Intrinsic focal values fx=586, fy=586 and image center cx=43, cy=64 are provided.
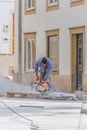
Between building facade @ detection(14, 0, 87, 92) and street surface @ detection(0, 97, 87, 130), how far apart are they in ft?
17.3

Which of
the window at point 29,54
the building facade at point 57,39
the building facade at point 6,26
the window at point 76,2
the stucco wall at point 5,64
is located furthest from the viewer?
the building facade at point 6,26

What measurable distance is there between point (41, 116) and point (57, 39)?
1230 cm

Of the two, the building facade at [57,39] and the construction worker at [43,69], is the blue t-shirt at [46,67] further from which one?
the building facade at [57,39]

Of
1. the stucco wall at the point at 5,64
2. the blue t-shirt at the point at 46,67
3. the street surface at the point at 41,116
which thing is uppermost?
the blue t-shirt at the point at 46,67

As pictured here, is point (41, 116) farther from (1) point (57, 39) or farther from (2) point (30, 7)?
(2) point (30, 7)

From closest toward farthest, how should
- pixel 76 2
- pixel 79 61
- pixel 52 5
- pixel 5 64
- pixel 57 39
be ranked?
pixel 76 2 → pixel 79 61 → pixel 57 39 → pixel 52 5 → pixel 5 64

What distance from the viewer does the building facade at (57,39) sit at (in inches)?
1038

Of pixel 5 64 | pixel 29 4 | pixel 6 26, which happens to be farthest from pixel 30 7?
pixel 6 26

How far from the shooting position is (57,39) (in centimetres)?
2833

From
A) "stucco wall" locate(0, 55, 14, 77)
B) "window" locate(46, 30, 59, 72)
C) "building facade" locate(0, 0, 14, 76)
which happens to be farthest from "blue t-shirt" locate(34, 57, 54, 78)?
"building facade" locate(0, 0, 14, 76)

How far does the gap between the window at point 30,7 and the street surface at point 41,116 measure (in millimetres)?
9735

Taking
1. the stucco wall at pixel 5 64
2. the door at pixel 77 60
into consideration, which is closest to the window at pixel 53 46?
the door at pixel 77 60

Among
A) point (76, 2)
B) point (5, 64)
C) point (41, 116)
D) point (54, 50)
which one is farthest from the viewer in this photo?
point (5, 64)

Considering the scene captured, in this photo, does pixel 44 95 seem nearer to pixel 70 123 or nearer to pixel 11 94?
pixel 11 94
